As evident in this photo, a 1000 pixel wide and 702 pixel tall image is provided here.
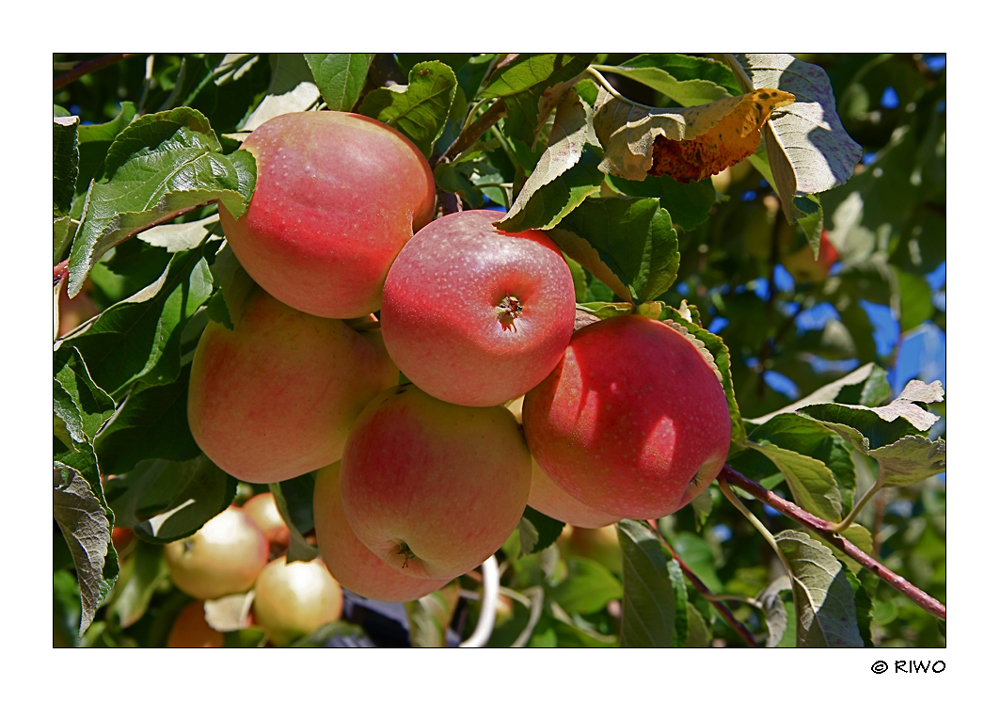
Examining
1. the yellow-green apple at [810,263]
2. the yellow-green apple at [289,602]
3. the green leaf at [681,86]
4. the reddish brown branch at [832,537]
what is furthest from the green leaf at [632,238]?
the yellow-green apple at [810,263]

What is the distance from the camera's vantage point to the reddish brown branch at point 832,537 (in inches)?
39.6

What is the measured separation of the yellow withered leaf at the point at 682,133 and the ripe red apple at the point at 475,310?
127 millimetres

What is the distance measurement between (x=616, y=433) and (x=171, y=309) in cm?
54

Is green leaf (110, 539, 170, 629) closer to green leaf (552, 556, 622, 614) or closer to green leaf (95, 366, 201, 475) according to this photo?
green leaf (95, 366, 201, 475)

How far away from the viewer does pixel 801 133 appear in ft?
2.93

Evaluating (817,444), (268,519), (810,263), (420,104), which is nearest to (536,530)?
(817,444)

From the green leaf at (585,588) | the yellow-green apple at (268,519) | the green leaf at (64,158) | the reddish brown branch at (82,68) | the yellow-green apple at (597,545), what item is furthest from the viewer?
the yellow-green apple at (597,545)

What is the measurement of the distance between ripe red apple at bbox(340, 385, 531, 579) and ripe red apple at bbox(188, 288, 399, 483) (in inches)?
2.8

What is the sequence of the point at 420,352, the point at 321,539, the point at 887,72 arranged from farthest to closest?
1. the point at 887,72
2. the point at 321,539
3. the point at 420,352

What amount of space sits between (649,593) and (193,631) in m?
1.07

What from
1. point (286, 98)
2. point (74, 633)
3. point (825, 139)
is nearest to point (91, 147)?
point (286, 98)

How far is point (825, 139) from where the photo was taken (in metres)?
0.88

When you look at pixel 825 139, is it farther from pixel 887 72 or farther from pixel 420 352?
pixel 887 72

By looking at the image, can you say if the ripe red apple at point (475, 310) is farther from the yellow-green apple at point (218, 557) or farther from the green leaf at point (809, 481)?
the yellow-green apple at point (218, 557)
